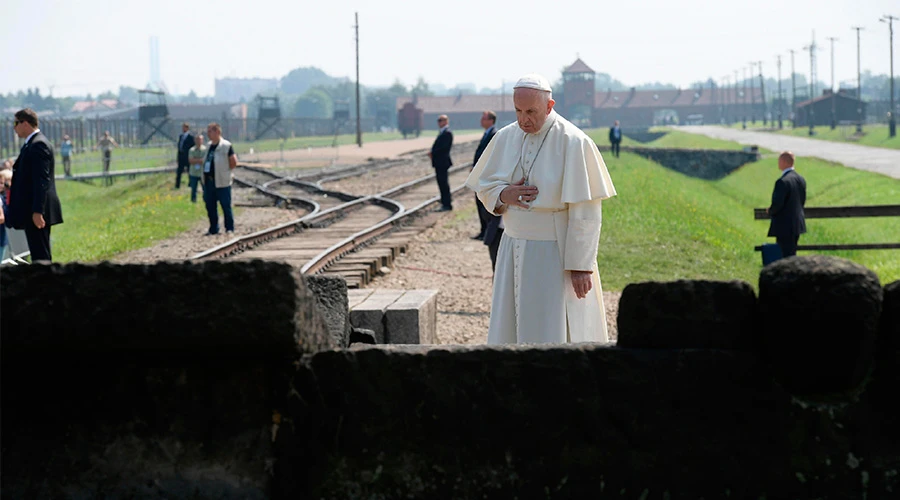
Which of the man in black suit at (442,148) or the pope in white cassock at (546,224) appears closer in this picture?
the pope in white cassock at (546,224)

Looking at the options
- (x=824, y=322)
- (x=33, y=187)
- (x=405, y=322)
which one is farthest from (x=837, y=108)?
(x=824, y=322)

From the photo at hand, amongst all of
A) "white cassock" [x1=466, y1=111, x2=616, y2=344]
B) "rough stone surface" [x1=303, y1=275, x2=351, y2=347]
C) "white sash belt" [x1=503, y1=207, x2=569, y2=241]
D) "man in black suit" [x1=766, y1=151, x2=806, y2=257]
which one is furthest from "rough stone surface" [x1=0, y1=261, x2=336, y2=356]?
"man in black suit" [x1=766, y1=151, x2=806, y2=257]

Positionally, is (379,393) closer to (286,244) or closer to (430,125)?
(286,244)

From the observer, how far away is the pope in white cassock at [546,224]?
200 inches

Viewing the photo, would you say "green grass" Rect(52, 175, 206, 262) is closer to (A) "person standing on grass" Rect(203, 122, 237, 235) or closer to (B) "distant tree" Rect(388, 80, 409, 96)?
(A) "person standing on grass" Rect(203, 122, 237, 235)

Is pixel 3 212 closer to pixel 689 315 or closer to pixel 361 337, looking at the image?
pixel 361 337

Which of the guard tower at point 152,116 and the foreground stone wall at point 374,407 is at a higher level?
the guard tower at point 152,116

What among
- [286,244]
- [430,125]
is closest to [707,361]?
[286,244]

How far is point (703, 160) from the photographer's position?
155 ft

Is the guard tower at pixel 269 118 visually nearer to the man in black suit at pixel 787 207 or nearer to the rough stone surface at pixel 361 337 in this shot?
the man in black suit at pixel 787 207

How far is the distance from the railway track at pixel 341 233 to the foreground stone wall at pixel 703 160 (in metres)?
18.4

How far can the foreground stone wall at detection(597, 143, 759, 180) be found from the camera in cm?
4638

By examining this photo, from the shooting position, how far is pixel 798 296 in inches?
94.7

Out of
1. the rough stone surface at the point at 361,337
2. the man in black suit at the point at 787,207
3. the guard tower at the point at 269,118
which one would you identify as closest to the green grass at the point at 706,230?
the man in black suit at the point at 787,207
